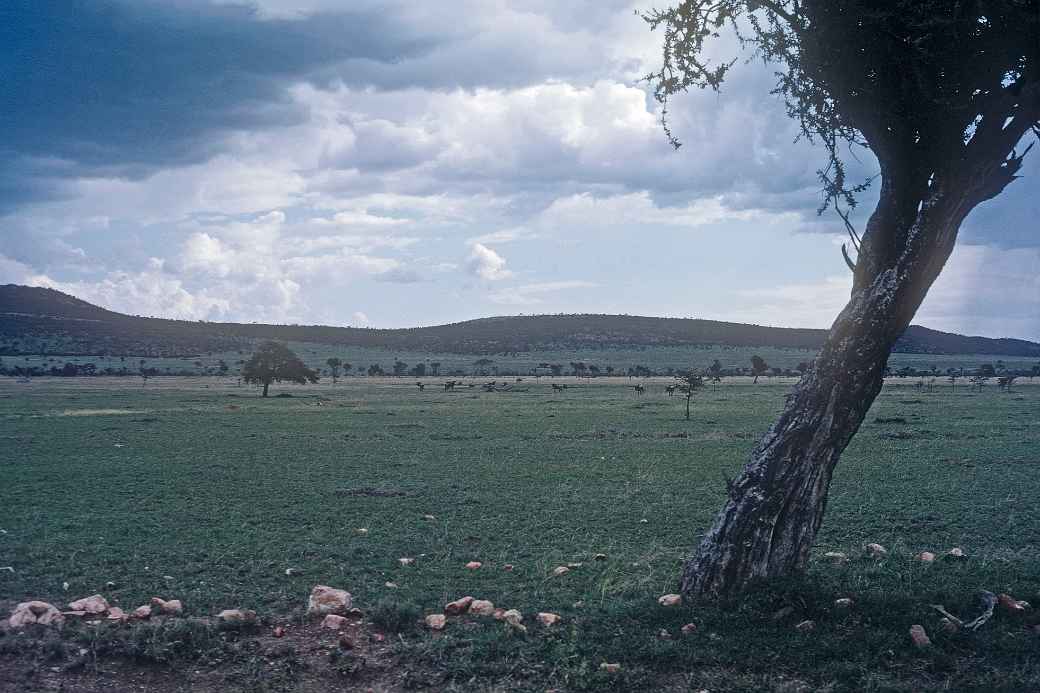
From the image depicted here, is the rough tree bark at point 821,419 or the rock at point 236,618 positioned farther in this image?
the rough tree bark at point 821,419

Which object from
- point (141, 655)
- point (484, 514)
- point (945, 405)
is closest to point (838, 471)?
point (484, 514)

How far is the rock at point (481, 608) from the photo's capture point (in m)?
8.84

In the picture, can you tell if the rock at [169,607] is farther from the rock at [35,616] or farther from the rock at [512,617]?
the rock at [512,617]

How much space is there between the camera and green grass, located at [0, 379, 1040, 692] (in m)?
7.54

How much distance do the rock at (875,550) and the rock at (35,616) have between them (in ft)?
35.5

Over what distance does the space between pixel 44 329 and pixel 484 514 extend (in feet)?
590

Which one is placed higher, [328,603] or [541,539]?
[328,603]

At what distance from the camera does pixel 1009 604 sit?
28.8 feet

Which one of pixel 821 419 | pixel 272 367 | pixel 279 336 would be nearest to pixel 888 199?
pixel 821 419

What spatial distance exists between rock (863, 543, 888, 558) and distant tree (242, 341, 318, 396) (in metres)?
65.1

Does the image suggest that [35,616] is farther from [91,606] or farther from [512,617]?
[512,617]

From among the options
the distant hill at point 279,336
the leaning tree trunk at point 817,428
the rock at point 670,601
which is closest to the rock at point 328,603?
the rock at point 670,601

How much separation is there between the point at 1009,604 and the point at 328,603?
24.5ft

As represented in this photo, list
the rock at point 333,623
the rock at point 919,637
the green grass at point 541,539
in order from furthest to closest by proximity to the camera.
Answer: the rock at point 333,623 → the rock at point 919,637 → the green grass at point 541,539
